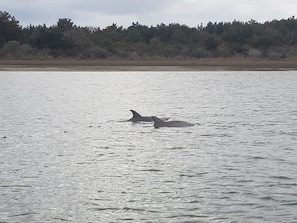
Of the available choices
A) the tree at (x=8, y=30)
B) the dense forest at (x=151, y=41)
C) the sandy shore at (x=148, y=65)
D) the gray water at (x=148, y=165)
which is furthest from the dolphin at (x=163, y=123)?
the tree at (x=8, y=30)

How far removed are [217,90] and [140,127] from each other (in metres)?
27.9

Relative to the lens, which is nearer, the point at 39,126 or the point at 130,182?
the point at 130,182

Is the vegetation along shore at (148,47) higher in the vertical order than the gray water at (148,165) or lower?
higher

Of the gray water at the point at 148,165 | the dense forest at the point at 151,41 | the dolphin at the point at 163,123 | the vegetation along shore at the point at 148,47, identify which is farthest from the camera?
the dense forest at the point at 151,41

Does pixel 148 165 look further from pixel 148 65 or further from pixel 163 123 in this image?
pixel 148 65

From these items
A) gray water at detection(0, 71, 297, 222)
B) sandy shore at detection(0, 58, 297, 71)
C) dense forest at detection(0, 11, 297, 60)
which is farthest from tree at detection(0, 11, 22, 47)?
gray water at detection(0, 71, 297, 222)

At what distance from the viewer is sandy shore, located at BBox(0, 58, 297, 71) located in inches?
3221

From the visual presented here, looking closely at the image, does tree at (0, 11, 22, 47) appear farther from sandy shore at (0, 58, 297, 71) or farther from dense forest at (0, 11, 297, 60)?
sandy shore at (0, 58, 297, 71)

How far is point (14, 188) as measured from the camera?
1557 cm

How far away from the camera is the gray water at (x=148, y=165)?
13602 mm

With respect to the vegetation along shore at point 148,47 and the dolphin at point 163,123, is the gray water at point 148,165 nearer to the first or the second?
the dolphin at point 163,123

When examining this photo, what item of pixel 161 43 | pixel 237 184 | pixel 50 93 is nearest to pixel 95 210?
pixel 237 184

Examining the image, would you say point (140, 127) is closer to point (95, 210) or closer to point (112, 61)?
point (95, 210)

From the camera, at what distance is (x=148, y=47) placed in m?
93.6
